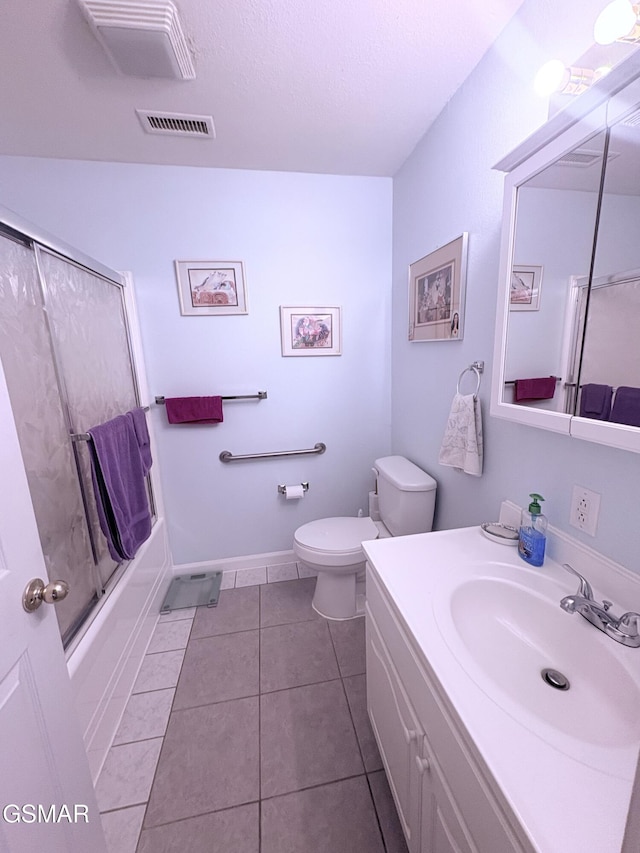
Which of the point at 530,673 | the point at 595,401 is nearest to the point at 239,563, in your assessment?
the point at 530,673

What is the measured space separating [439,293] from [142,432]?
1.60 metres

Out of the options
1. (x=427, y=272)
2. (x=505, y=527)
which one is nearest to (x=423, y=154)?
(x=427, y=272)

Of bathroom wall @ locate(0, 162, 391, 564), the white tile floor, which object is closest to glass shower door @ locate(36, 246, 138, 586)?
bathroom wall @ locate(0, 162, 391, 564)

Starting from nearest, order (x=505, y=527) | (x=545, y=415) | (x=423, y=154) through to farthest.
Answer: (x=545, y=415)
(x=505, y=527)
(x=423, y=154)

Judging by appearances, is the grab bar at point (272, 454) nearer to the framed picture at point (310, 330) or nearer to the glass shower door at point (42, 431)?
the framed picture at point (310, 330)

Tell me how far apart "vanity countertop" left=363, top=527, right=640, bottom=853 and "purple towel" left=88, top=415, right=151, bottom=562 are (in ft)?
3.29

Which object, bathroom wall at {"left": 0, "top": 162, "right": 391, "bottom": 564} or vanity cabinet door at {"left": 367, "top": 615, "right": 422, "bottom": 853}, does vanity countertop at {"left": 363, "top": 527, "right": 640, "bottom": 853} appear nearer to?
vanity cabinet door at {"left": 367, "top": 615, "right": 422, "bottom": 853}

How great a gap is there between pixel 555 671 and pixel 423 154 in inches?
79.8

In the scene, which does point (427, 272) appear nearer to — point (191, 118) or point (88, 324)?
point (191, 118)

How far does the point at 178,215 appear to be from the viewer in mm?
1778

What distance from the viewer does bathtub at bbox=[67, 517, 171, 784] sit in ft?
3.73

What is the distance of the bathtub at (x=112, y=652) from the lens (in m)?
1.14

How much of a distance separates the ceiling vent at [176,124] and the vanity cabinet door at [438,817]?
2251 mm

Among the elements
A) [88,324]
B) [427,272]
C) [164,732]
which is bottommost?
[164,732]
